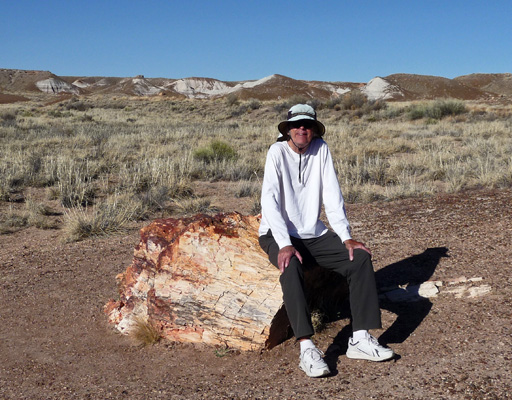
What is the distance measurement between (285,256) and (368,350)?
0.74m

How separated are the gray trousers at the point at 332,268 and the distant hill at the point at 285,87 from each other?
1353 inches

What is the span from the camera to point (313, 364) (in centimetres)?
288

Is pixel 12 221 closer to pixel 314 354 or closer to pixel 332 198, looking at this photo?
pixel 332 198

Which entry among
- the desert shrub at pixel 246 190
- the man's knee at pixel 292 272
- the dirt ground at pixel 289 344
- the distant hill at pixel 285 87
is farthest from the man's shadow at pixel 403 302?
the distant hill at pixel 285 87

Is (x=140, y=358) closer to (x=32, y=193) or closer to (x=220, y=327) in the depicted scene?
(x=220, y=327)

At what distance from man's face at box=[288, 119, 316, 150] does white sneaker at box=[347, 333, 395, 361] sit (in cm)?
130

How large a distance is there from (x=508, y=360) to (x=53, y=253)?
5079 mm

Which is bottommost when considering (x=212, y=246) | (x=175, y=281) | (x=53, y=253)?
(x=53, y=253)

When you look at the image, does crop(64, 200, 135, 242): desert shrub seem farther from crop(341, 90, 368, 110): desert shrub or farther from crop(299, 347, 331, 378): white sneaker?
crop(341, 90, 368, 110): desert shrub

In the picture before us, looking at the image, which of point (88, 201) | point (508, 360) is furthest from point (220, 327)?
point (88, 201)

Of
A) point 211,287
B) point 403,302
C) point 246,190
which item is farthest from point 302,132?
point 246,190

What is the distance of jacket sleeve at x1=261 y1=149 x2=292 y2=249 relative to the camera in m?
3.20

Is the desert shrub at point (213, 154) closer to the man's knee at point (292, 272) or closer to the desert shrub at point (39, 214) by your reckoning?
the desert shrub at point (39, 214)

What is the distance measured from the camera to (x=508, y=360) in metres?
2.92
